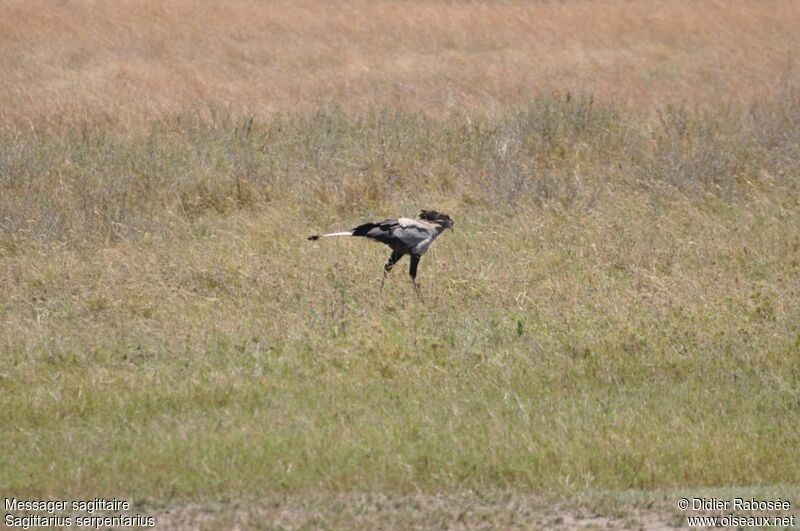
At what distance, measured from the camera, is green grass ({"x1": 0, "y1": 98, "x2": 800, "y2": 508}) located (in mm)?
6219

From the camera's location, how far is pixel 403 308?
8.91 meters

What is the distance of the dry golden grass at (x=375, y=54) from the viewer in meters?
16.5

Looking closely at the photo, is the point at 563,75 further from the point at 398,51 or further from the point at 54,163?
the point at 54,163

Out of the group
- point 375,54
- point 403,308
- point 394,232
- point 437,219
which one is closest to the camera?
point 403,308

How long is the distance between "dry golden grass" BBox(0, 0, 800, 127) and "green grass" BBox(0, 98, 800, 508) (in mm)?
1911

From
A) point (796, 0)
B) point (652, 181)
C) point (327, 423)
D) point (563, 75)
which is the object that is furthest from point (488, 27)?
point (327, 423)

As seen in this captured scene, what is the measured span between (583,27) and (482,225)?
498 inches

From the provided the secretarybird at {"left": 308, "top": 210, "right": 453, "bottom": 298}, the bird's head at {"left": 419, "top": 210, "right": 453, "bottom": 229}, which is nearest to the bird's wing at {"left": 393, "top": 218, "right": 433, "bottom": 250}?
the secretarybird at {"left": 308, "top": 210, "right": 453, "bottom": 298}

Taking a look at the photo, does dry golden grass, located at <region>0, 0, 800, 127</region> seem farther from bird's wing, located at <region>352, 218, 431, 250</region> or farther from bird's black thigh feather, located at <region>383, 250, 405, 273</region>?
bird's wing, located at <region>352, 218, 431, 250</region>

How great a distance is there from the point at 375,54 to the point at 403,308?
12306 mm

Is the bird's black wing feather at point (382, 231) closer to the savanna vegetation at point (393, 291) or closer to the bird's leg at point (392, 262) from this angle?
the bird's leg at point (392, 262)

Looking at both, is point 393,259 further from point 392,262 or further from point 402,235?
point 402,235

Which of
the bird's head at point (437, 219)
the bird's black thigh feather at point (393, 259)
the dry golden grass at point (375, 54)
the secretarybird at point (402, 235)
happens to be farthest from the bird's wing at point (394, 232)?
the dry golden grass at point (375, 54)

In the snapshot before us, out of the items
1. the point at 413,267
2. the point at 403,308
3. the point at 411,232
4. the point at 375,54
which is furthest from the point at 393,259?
the point at 375,54
